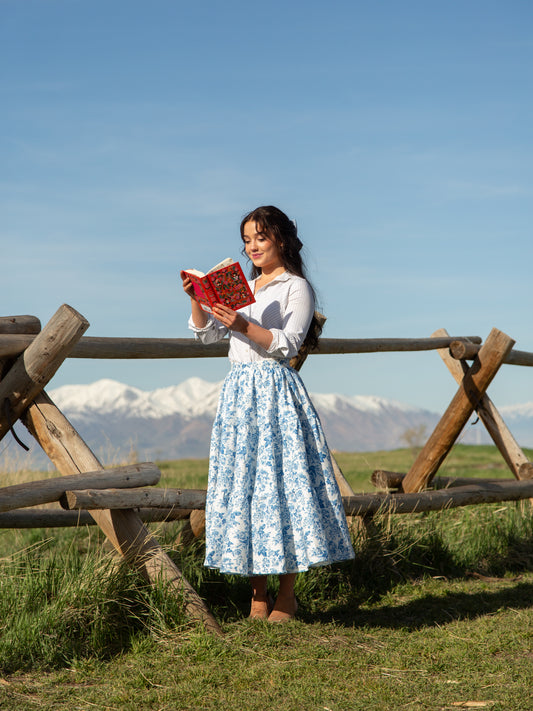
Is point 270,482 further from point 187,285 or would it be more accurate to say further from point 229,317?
point 187,285

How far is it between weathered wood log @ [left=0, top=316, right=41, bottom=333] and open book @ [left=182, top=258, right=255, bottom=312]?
1.10 m

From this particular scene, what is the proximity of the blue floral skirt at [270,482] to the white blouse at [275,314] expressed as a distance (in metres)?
0.07

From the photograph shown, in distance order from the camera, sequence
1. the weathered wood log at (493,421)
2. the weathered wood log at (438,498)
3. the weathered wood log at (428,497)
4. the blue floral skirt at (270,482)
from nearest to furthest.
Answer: the blue floral skirt at (270,482) < the weathered wood log at (428,497) < the weathered wood log at (438,498) < the weathered wood log at (493,421)

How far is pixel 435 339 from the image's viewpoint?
6219 millimetres

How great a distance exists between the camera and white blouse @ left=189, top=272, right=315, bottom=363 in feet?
11.9

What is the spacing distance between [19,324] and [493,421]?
166 inches

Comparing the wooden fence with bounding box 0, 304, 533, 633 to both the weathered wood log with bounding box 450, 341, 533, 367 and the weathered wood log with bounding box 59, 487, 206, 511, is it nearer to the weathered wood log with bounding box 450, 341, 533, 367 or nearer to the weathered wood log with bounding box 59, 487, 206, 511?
the weathered wood log with bounding box 59, 487, 206, 511

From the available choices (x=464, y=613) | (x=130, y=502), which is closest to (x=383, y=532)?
(x=464, y=613)

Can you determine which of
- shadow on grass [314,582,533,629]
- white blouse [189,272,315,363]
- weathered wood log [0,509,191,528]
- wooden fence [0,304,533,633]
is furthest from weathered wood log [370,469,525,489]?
white blouse [189,272,315,363]

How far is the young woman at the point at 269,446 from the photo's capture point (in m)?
3.44

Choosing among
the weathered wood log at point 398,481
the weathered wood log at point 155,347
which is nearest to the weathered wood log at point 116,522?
the weathered wood log at point 155,347

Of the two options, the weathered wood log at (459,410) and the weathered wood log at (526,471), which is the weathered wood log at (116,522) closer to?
the weathered wood log at (459,410)

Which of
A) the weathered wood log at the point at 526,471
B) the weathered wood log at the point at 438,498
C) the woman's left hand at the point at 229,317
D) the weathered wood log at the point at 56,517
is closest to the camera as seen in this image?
the woman's left hand at the point at 229,317

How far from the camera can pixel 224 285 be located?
3.39m
